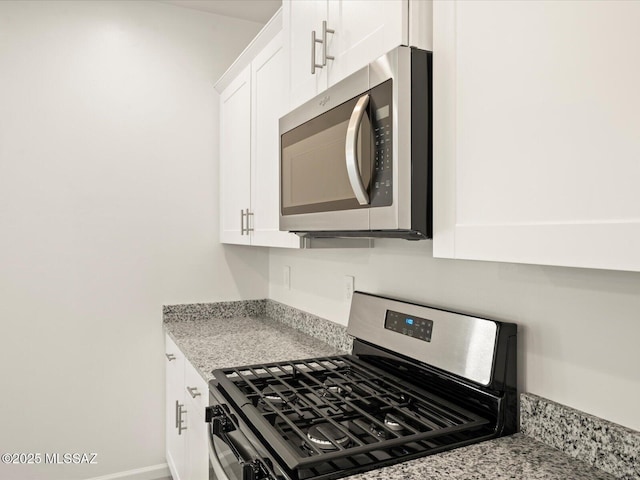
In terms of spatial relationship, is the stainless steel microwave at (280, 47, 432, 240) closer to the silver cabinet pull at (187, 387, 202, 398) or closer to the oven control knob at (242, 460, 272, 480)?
the oven control knob at (242, 460, 272, 480)

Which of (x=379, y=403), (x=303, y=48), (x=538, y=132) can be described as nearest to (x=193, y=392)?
(x=379, y=403)

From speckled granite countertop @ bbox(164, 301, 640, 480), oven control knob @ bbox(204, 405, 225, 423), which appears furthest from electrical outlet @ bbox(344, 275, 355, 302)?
oven control knob @ bbox(204, 405, 225, 423)

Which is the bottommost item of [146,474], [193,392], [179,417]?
[146,474]

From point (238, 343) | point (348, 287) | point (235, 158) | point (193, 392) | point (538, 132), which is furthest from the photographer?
point (235, 158)

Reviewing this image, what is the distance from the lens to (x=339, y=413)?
1.22 metres

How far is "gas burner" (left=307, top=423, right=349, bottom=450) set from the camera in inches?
40.4

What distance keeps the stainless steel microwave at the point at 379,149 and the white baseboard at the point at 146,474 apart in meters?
1.93

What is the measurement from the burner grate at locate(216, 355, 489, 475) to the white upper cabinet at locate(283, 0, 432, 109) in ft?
2.84

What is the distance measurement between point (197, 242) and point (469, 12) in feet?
6.86

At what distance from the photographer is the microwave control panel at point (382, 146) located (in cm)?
107

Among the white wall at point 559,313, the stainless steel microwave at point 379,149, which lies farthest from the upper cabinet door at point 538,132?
the white wall at point 559,313

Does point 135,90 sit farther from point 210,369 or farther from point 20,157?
point 210,369

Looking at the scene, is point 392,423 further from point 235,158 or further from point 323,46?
point 235,158

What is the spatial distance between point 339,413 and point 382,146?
2.21ft
